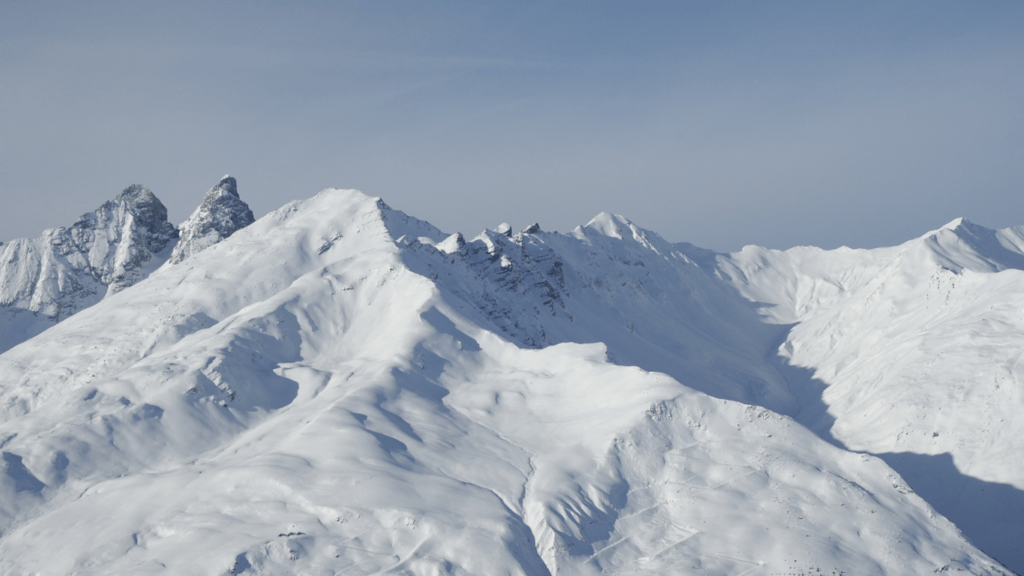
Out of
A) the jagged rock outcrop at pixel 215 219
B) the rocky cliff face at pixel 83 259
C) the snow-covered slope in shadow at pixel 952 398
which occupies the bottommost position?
the snow-covered slope in shadow at pixel 952 398

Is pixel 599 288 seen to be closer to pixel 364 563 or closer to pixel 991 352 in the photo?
pixel 991 352

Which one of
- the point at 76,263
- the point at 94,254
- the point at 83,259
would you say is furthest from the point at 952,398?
the point at 83,259

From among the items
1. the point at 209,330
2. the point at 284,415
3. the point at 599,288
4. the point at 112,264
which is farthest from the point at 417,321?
the point at 112,264

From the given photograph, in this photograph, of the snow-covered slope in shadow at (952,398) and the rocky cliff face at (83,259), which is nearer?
the snow-covered slope in shadow at (952,398)

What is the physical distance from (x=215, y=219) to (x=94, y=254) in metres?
38.9

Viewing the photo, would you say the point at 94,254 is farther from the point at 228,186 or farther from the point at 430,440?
the point at 430,440

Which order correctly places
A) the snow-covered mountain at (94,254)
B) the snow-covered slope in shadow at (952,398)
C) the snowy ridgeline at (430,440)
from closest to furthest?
the snowy ridgeline at (430,440) → the snow-covered slope in shadow at (952,398) → the snow-covered mountain at (94,254)

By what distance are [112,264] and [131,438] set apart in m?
133

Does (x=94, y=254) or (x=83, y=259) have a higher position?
(x=94, y=254)

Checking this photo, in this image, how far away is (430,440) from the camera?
227ft

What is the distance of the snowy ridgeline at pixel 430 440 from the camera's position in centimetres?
5294

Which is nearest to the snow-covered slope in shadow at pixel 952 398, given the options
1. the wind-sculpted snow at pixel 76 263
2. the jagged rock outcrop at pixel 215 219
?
the jagged rock outcrop at pixel 215 219

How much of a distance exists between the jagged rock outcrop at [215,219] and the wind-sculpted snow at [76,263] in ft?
40.1

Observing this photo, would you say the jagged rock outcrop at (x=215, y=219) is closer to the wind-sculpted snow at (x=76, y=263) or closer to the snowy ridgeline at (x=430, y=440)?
the wind-sculpted snow at (x=76, y=263)
